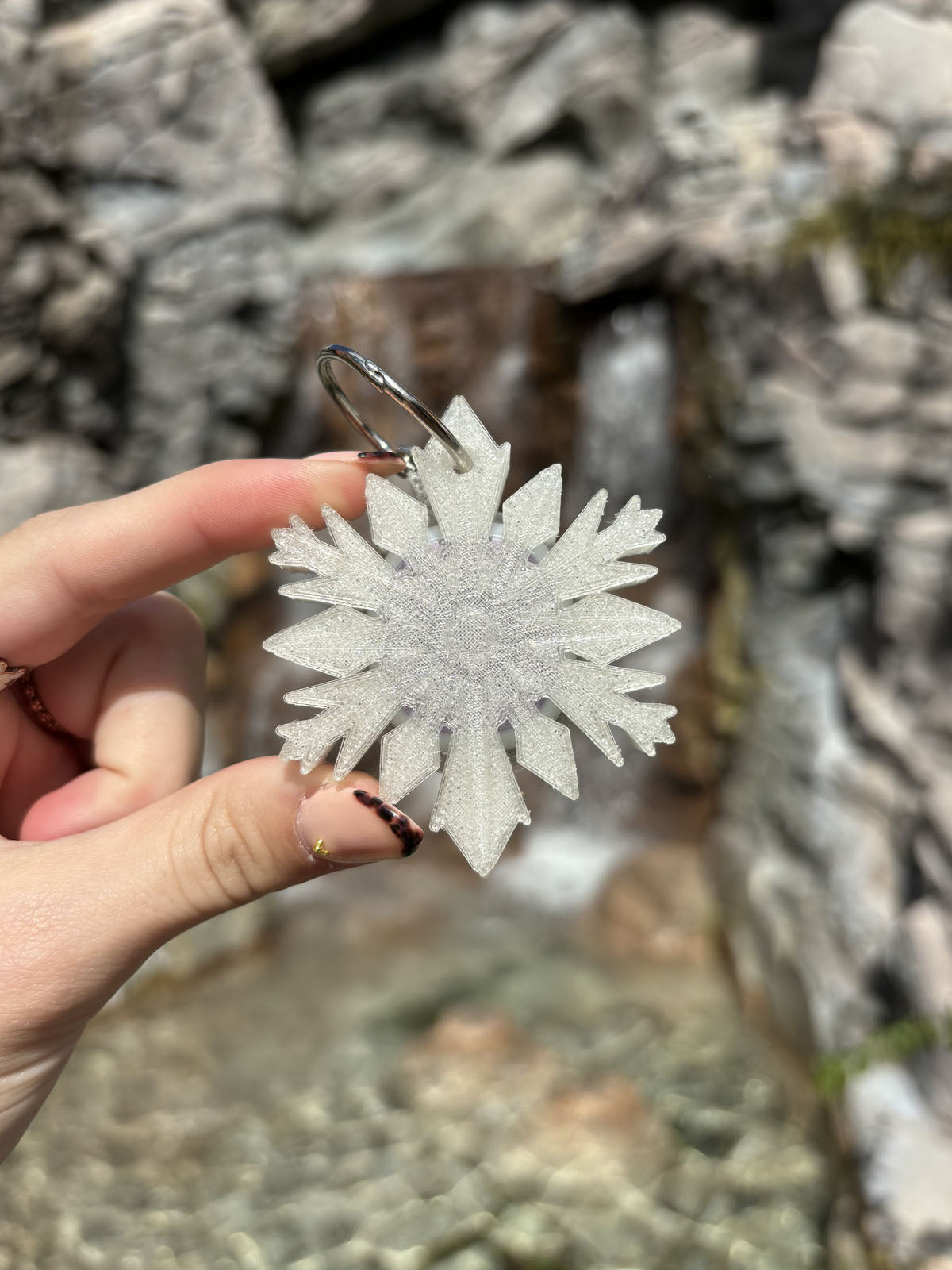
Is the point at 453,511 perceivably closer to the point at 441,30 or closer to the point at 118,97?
the point at 118,97

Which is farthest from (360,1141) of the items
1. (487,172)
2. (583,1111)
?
(487,172)

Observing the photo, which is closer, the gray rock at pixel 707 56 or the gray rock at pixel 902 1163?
the gray rock at pixel 902 1163

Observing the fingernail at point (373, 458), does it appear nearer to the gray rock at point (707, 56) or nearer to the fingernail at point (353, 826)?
the fingernail at point (353, 826)

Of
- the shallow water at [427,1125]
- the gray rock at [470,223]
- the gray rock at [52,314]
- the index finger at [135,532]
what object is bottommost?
the shallow water at [427,1125]

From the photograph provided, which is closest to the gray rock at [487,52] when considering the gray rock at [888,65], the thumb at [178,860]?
the gray rock at [888,65]

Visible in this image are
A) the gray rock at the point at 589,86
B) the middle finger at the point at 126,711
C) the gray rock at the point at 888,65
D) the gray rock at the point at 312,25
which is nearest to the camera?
the middle finger at the point at 126,711
